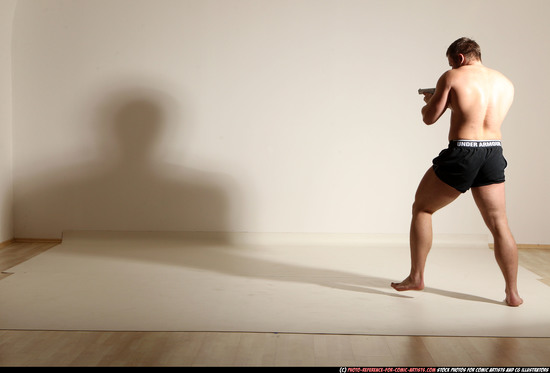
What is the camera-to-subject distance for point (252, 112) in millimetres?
3977

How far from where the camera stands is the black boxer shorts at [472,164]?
8.04ft

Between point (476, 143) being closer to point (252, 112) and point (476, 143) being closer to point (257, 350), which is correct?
point (257, 350)

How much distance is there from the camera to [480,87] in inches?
96.1

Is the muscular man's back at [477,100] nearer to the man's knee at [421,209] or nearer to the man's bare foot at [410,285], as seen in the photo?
the man's knee at [421,209]

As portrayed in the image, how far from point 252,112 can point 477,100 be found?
1889mm

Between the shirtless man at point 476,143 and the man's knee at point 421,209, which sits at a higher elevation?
the shirtless man at point 476,143

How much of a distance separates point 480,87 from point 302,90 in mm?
1697

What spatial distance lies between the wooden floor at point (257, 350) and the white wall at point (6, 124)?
2095 millimetres

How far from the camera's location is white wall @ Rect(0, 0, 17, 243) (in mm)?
3830

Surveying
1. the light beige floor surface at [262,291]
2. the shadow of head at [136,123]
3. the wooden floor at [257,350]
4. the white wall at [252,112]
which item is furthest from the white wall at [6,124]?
the wooden floor at [257,350]

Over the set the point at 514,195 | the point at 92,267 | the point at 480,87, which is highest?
the point at 480,87

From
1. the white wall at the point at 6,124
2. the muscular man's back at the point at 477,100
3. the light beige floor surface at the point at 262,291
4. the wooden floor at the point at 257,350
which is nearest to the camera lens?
the wooden floor at the point at 257,350

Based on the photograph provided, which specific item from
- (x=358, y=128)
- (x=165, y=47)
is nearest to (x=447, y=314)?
(x=358, y=128)

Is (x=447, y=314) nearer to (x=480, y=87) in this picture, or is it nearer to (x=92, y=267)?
(x=480, y=87)
